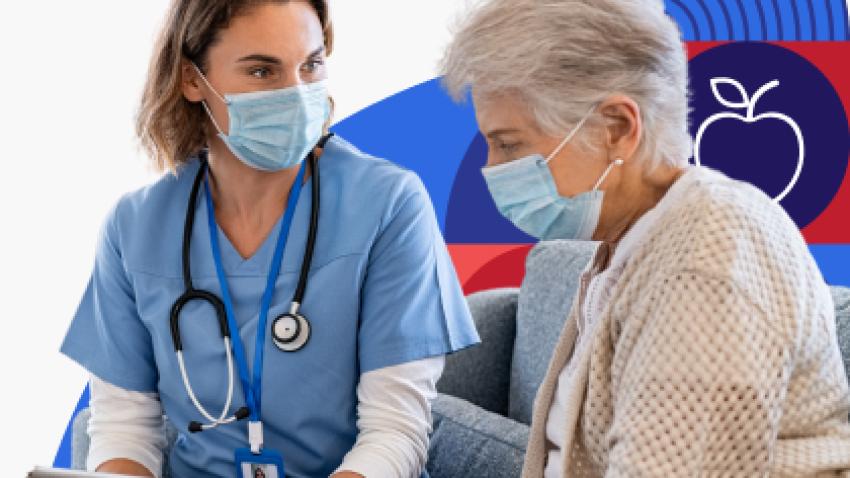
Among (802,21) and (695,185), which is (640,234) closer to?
(695,185)

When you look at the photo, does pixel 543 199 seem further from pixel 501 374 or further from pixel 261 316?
pixel 501 374

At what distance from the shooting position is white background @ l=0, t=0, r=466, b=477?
2869 mm

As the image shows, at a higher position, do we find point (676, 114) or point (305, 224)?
point (676, 114)

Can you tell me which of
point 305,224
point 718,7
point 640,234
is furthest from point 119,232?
point 718,7

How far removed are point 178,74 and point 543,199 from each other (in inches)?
28.6

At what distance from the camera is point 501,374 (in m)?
2.35

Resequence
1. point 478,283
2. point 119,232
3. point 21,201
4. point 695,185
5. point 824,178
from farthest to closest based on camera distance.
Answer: point 21,201, point 478,283, point 824,178, point 119,232, point 695,185

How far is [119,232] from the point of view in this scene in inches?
73.1

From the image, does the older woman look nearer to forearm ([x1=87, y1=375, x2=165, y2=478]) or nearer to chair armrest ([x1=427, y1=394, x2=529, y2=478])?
chair armrest ([x1=427, y1=394, x2=529, y2=478])

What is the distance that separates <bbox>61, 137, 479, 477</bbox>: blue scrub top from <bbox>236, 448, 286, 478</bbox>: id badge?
0.04m

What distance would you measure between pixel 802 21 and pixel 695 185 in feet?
5.37

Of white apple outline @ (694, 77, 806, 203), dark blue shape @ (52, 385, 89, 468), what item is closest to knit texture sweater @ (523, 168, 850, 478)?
white apple outline @ (694, 77, 806, 203)

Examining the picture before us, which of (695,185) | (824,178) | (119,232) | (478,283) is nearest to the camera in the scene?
(695,185)

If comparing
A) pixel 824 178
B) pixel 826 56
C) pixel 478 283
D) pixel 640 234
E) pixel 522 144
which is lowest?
pixel 478 283
